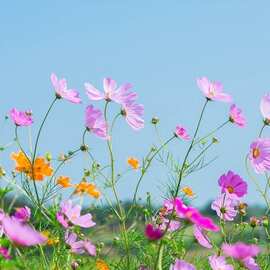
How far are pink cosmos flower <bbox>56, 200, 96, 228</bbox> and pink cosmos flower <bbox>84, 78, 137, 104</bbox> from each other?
0.37m

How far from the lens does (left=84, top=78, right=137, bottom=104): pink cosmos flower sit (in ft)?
6.96

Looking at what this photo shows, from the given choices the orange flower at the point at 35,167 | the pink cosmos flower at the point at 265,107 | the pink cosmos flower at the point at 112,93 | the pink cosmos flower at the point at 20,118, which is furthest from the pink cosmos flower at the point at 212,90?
the orange flower at the point at 35,167

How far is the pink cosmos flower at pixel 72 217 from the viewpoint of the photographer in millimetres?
1841

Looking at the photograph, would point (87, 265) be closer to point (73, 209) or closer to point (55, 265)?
point (55, 265)

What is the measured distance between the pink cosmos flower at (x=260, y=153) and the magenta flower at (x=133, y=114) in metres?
0.36

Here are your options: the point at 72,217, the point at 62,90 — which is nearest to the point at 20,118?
the point at 62,90

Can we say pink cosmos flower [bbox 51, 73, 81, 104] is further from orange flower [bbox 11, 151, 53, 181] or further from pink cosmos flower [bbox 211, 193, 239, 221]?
pink cosmos flower [bbox 211, 193, 239, 221]

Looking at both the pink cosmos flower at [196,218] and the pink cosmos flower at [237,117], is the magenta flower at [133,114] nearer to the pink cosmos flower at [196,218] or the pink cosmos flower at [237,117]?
the pink cosmos flower at [237,117]

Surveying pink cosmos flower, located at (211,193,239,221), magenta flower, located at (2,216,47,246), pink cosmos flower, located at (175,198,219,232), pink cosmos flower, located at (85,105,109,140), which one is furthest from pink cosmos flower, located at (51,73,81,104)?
magenta flower, located at (2,216,47,246)

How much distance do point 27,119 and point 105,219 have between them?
0.73 meters

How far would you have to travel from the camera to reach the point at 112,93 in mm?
2150

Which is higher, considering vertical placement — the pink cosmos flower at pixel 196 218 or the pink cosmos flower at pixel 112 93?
the pink cosmos flower at pixel 112 93

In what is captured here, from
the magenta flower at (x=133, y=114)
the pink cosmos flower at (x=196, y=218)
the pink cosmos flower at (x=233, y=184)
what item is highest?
the magenta flower at (x=133, y=114)

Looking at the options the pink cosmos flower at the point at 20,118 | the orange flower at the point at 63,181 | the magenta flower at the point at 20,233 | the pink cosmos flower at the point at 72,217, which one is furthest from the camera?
the orange flower at the point at 63,181
